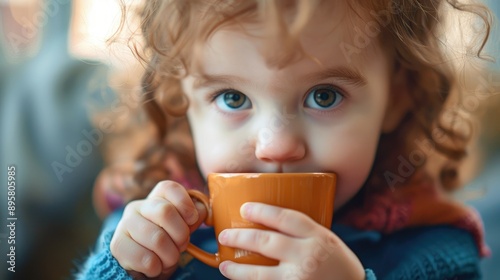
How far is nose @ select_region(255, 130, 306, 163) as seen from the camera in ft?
2.31

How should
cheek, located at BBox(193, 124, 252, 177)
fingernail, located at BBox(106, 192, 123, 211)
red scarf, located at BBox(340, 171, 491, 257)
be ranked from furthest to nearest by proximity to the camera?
1. fingernail, located at BBox(106, 192, 123, 211)
2. red scarf, located at BBox(340, 171, 491, 257)
3. cheek, located at BBox(193, 124, 252, 177)

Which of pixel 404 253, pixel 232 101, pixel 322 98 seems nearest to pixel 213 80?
pixel 232 101

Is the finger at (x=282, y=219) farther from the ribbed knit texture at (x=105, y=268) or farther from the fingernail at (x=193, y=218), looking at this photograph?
the ribbed knit texture at (x=105, y=268)

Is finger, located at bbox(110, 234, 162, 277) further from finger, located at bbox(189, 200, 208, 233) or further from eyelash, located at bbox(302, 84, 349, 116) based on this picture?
eyelash, located at bbox(302, 84, 349, 116)

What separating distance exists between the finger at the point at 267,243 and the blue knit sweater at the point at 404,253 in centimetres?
18

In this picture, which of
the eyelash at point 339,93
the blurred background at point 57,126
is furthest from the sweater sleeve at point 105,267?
the eyelash at point 339,93

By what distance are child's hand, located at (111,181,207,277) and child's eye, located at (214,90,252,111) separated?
0.13 m

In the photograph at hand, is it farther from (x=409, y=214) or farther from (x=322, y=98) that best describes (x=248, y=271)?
(x=409, y=214)

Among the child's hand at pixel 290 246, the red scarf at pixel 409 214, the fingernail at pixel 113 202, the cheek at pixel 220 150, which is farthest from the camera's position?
the fingernail at pixel 113 202

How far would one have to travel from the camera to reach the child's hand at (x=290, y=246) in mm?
647

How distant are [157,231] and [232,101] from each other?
200 millimetres

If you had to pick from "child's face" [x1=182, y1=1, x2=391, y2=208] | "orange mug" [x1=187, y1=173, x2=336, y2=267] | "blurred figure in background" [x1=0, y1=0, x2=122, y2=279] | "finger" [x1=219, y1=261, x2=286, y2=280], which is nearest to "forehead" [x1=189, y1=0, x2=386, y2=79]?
"child's face" [x1=182, y1=1, x2=391, y2=208]

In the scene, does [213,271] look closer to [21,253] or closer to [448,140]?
[21,253]

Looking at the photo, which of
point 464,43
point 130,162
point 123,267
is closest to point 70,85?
point 130,162
